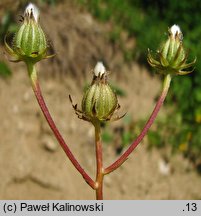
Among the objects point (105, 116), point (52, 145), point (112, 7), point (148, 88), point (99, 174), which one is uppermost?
point (112, 7)

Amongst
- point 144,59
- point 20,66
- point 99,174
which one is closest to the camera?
point 99,174

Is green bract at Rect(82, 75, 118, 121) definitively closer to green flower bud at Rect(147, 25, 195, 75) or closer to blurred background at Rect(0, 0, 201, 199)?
green flower bud at Rect(147, 25, 195, 75)

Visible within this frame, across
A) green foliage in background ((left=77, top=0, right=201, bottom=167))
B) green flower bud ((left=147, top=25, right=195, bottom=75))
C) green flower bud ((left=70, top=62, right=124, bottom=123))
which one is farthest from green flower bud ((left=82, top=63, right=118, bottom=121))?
green foliage in background ((left=77, top=0, right=201, bottom=167))

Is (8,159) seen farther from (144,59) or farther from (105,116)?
(105,116)

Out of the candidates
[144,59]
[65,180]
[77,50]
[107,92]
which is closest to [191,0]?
[144,59]

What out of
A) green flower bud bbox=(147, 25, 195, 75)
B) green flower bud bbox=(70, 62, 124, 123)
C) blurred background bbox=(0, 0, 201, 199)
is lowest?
green flower bud bbox=(70, 62, 124, 123)

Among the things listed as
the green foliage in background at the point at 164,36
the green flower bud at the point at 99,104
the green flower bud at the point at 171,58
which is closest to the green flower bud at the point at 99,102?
the green flower bud at the point at 99,104
